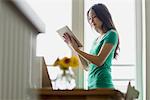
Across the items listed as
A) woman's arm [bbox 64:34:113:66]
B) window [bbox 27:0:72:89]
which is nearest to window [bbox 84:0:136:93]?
window [bbox 27:0:72:89]

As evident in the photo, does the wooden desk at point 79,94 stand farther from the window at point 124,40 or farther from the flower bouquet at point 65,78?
the window at point 124,40

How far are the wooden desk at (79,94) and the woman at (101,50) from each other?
0.38 meters

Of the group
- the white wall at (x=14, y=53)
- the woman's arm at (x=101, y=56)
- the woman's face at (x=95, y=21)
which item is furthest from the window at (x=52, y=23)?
the white wall at (x=14, y=53)

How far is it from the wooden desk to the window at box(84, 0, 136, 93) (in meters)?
0.99

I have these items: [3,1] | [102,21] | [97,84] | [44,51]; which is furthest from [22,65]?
[44,51]

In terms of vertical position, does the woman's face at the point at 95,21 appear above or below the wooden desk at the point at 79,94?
above

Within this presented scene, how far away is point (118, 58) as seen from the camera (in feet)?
8.04

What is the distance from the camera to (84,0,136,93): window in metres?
2.45

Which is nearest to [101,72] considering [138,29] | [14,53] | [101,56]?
[101,56]

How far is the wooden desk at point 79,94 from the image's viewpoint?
1379 mm

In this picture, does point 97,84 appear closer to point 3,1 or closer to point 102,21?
point 102,21

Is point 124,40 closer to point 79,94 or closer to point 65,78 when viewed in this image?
point 65,78

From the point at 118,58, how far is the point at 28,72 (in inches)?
57.3

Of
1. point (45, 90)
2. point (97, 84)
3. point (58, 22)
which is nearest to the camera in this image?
point (45, 90)
